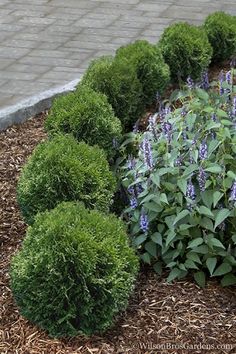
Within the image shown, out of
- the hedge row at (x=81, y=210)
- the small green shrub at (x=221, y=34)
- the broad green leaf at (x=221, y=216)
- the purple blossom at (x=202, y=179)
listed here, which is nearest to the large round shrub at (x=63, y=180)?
the hedge row at (x=81, y=210)

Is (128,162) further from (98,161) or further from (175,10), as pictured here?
(175,10)

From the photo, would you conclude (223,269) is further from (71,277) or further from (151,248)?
(71,277)

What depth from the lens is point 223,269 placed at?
3816 millimetres

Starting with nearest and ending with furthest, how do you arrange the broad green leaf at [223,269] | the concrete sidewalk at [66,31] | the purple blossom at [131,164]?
the broad green leaf at [223,269], the purple blossom at [131,164], the concrete sidewalk at [66,31]

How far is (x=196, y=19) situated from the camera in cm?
876

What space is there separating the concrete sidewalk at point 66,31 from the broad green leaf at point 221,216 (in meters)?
3.12

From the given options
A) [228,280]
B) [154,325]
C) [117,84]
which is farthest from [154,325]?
[117,84]

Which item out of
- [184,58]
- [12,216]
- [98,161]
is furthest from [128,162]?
[184,58]

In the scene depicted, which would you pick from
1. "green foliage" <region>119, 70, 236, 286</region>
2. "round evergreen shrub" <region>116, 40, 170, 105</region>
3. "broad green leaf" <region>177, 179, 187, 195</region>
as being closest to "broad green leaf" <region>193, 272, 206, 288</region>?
"green foliage" <region>119, 70, 236, 286</region>

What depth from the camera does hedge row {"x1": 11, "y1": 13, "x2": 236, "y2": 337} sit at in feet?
10.9

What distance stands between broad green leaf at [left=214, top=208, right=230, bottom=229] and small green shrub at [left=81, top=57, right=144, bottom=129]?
1.75 meters

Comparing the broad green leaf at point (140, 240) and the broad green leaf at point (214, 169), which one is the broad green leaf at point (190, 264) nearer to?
the broad green leaf at point (140, 240)

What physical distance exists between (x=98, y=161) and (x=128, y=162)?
0.29 meters

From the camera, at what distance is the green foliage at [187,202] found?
12.5ft
